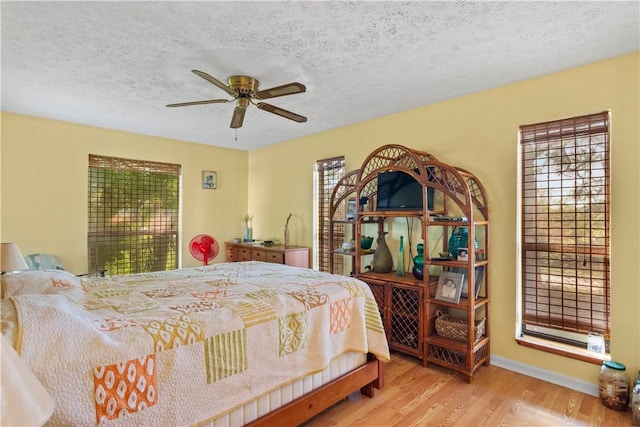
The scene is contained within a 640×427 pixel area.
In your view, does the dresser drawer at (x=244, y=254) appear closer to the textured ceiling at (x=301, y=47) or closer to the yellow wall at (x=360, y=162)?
the yellow wall at (x=360, y=162)

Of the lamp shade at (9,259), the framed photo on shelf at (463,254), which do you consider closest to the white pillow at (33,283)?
the lamp shade at (9,259)

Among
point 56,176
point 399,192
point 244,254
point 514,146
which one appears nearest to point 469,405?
point 399,192

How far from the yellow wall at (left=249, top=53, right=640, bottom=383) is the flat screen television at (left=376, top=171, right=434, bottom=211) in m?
0.43

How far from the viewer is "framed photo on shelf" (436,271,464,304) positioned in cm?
264

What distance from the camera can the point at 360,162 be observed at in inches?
152

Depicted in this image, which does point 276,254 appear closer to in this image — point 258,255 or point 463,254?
point 258,255

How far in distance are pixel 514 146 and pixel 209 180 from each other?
409cm

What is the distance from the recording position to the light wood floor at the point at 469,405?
Result: 2.03 metres

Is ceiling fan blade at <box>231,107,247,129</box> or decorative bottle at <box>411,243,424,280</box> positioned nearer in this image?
ceiling fan blade at <box>231,107,247,129</box>

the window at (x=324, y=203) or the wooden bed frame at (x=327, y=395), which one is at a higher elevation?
the window at (x=324, y=203)

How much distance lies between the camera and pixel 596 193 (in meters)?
2.34

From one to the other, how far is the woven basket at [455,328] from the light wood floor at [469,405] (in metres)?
0.30

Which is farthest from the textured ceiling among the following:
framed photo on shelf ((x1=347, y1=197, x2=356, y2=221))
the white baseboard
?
the white baseboard

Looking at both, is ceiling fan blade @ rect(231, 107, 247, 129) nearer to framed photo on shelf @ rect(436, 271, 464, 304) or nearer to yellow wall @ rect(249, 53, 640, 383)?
yellow wall @ rect(249, 53, 640, 383)
